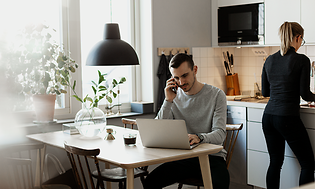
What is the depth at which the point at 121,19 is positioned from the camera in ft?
12.3

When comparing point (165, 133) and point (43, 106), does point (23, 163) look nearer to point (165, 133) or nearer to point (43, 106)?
point (43, 106)

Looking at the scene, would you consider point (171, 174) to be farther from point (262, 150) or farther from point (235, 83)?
point (235, 83)

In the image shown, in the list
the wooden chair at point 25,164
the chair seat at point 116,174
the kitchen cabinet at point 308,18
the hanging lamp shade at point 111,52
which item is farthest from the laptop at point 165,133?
the kitchen cabinet at point 308,18

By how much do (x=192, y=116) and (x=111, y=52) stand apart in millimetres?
707

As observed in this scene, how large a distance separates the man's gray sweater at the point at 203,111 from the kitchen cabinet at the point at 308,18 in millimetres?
1384

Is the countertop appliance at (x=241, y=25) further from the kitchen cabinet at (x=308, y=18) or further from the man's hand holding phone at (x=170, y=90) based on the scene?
the man's hand holding phone at (x=170, y=90)

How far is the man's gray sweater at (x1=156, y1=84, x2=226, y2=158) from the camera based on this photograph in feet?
7.97

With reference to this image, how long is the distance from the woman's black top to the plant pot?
1.76 metres

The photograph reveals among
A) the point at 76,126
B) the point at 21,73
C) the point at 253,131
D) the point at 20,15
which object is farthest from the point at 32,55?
the point at 253,131

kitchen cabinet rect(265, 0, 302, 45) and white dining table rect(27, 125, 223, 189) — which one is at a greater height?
kitchen cabinet rect(265, 0, 302, 45)

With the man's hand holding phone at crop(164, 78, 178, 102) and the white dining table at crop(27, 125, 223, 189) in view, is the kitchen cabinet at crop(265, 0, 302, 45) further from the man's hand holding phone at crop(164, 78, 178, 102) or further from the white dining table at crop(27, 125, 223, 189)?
the white dining table at crop(27, 125, 223, 189)

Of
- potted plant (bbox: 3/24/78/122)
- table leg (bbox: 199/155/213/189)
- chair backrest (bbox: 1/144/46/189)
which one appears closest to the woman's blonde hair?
table leg (bbox: 199/155/213/189)

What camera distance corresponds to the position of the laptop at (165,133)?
2.08 m

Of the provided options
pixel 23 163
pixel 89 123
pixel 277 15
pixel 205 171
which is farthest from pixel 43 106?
pixel 277 15
